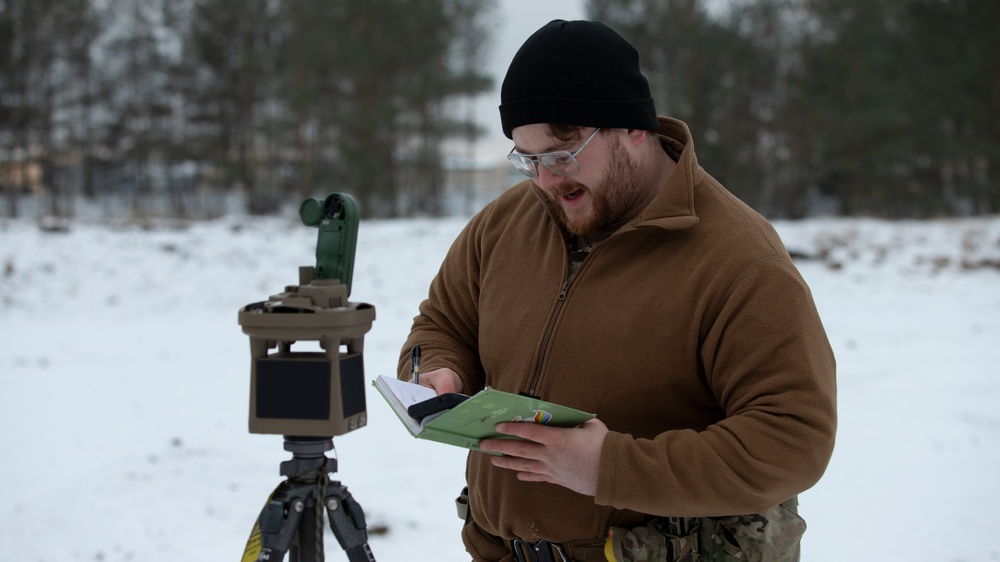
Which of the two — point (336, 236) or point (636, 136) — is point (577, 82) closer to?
point (636, 136)

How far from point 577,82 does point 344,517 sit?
888 millimetres

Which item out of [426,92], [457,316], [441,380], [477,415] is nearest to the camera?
[477,415]

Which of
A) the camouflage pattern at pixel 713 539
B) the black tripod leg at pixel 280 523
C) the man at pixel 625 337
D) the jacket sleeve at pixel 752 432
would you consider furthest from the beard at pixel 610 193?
the black tripod leg at pixel 280 523

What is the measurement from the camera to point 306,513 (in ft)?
4.76

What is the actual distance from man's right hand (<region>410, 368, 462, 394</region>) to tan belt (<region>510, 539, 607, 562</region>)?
336mm

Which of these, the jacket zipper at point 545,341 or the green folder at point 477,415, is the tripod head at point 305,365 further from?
the jacket zipper at point 545,341

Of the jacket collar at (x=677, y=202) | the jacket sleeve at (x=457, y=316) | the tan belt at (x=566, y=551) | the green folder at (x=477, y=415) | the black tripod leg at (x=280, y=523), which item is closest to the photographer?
the green folder at (x=477, y=415)

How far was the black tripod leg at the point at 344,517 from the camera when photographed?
1.46 m

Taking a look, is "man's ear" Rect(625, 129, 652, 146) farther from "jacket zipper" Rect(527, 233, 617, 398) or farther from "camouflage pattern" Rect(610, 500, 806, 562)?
"camouflage pattern" Rect(610, 500, 806, 562)

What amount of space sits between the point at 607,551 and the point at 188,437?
386cm

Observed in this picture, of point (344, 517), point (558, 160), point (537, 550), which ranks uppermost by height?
point (558, 160)

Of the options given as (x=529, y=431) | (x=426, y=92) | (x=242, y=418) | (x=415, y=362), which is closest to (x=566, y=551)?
(x=529, y=431)

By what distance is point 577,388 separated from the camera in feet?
5.22

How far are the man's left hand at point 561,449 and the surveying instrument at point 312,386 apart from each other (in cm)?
26
